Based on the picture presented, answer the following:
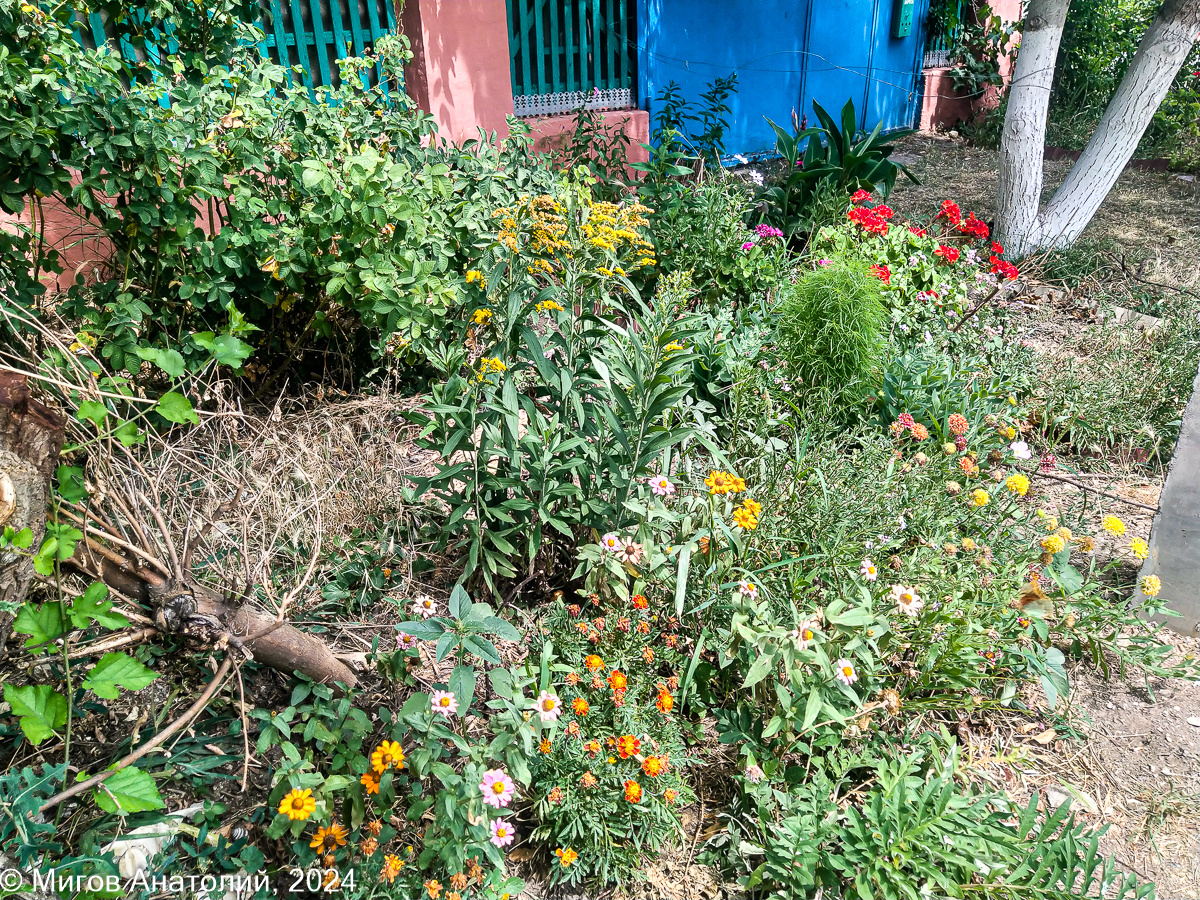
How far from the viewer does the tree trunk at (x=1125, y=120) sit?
5188 millimetres

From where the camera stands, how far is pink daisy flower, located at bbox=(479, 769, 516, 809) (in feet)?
5.76

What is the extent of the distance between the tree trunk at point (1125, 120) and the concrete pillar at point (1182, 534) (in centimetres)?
352

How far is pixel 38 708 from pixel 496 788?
933mm

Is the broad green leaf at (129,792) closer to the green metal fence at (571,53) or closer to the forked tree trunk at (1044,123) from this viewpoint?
the green metal fence at (571,53)

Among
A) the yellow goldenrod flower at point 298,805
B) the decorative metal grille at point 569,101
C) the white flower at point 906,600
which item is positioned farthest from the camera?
the decorative metal grille at point 569,101

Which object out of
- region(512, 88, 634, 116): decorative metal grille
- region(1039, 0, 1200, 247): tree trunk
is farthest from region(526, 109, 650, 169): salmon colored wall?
region(1039, 0, 1200, 247): tree trunk

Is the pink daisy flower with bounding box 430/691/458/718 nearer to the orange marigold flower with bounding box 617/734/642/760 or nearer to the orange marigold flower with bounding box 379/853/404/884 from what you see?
the orange marigold flower with bounding box 379/853/404/884

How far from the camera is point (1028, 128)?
5.57m

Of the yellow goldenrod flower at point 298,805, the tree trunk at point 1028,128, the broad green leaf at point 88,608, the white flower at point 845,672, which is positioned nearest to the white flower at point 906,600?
the white flower at point 845,672

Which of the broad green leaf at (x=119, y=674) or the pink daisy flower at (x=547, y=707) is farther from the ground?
the broad green leaf at (x=119, y=674)

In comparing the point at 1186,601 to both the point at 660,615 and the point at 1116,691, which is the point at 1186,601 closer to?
the point at 1116,691

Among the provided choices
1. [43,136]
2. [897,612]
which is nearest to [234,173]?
[43,136]

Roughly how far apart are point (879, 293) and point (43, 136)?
3.40m

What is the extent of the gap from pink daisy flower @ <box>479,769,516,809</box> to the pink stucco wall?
4390 mm
